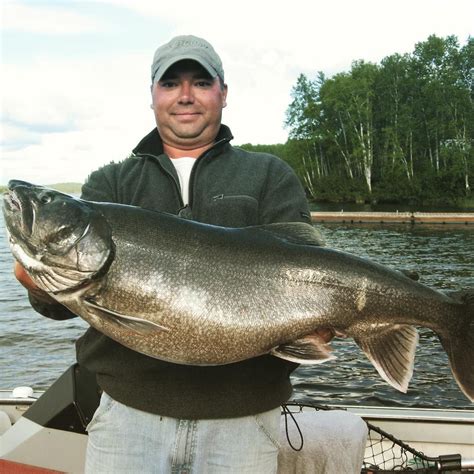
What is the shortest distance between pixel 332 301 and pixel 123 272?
3.44 ft

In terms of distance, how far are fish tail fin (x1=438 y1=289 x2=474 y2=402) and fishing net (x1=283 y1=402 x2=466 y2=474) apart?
4.71 ft

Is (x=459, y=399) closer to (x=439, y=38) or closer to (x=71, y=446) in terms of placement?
(x=71, y=446)

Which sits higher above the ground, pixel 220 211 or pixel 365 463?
pixel 220 211

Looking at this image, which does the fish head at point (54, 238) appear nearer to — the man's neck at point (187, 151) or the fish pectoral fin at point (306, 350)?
the man's neck at point (187, 151)

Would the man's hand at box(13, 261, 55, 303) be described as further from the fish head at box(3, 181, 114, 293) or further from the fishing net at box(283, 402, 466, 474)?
the fishing net at box(283, 402, 466, 474)

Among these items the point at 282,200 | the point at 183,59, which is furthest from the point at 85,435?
the point at 183,59

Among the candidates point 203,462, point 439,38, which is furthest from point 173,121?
point 439,38

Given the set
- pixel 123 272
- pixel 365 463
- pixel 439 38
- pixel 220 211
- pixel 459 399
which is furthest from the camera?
pixel 439 38

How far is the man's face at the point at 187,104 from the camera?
365 cm

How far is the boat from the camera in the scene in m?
4.53

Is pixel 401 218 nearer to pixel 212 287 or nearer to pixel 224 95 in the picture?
pixel 224 95

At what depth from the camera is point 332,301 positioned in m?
3.19

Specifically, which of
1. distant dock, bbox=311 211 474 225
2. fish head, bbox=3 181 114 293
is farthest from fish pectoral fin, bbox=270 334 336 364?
distant dock, bbox=311 211 474 225

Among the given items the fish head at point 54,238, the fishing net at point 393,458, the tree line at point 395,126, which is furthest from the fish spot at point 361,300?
the tree line at point 395,126
